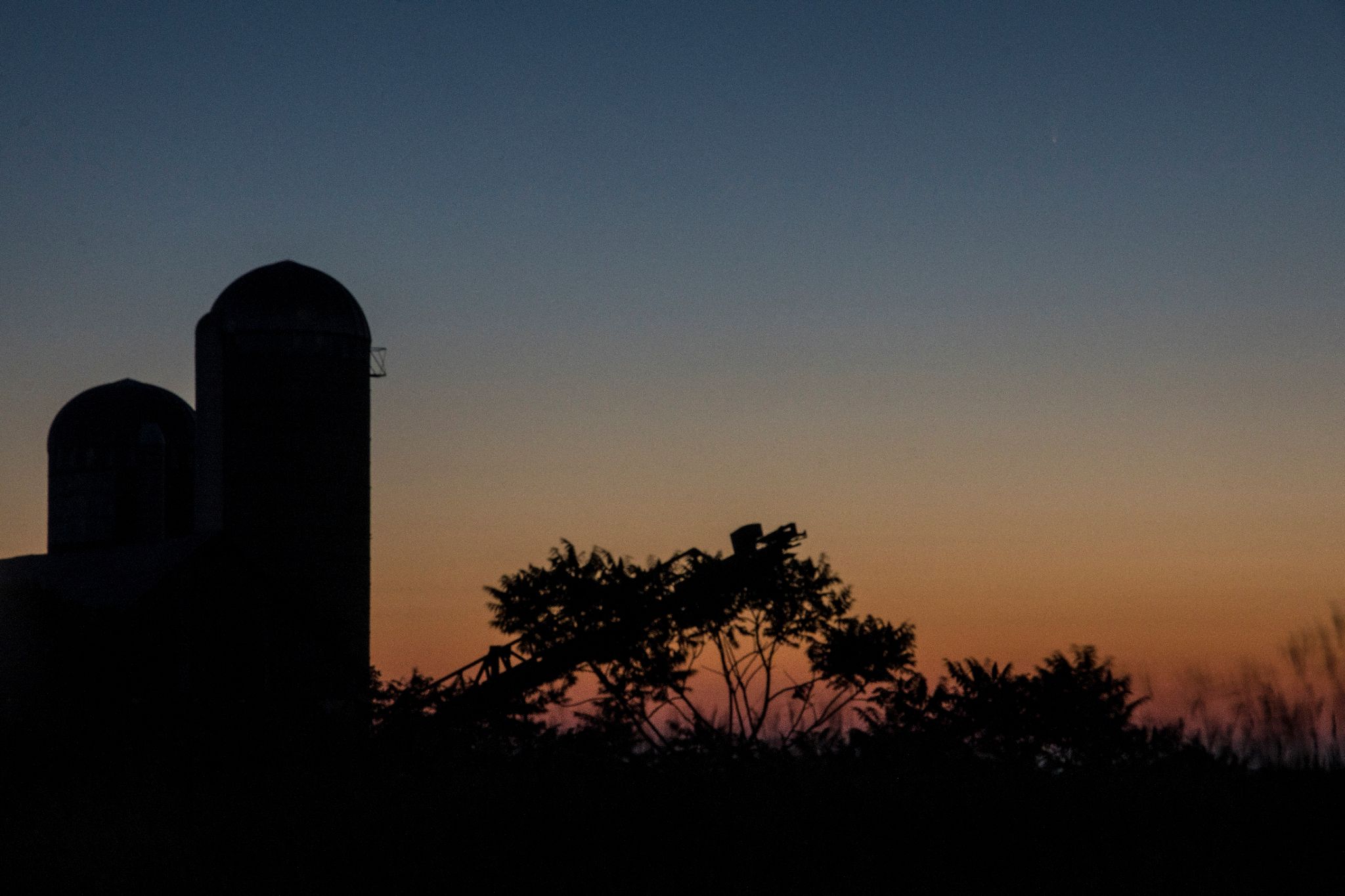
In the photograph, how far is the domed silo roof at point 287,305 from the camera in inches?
1593

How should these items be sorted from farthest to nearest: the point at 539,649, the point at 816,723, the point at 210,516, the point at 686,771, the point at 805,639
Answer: the point at 210,516 → the point at 805,639 → the point at 539,649 → the point at 816,723 → the point at 686,771

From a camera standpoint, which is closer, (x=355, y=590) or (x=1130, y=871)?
(x=1130, y=871)

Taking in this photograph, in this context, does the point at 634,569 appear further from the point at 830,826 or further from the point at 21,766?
the point at 830,826

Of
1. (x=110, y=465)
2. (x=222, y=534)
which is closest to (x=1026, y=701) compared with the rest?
(x=222, y=534)

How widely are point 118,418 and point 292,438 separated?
10.8 meters

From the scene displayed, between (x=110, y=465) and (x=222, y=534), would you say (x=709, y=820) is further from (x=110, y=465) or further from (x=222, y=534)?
(x=110, y=465)

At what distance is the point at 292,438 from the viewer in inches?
1567

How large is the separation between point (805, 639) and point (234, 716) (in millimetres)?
17244

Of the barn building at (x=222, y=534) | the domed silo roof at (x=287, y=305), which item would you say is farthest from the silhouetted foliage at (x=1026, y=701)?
the domed silo roof at (x=287, y=305)

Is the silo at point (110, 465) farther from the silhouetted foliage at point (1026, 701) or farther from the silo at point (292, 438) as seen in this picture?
the silhouetted foliage at point (1026, 701)

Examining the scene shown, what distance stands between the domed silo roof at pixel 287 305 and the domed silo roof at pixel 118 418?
Result: 8059mm

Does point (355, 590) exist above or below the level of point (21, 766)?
above

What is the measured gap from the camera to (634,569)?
3494 centimetres

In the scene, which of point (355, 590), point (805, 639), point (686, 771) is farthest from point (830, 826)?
point (355, 590)
